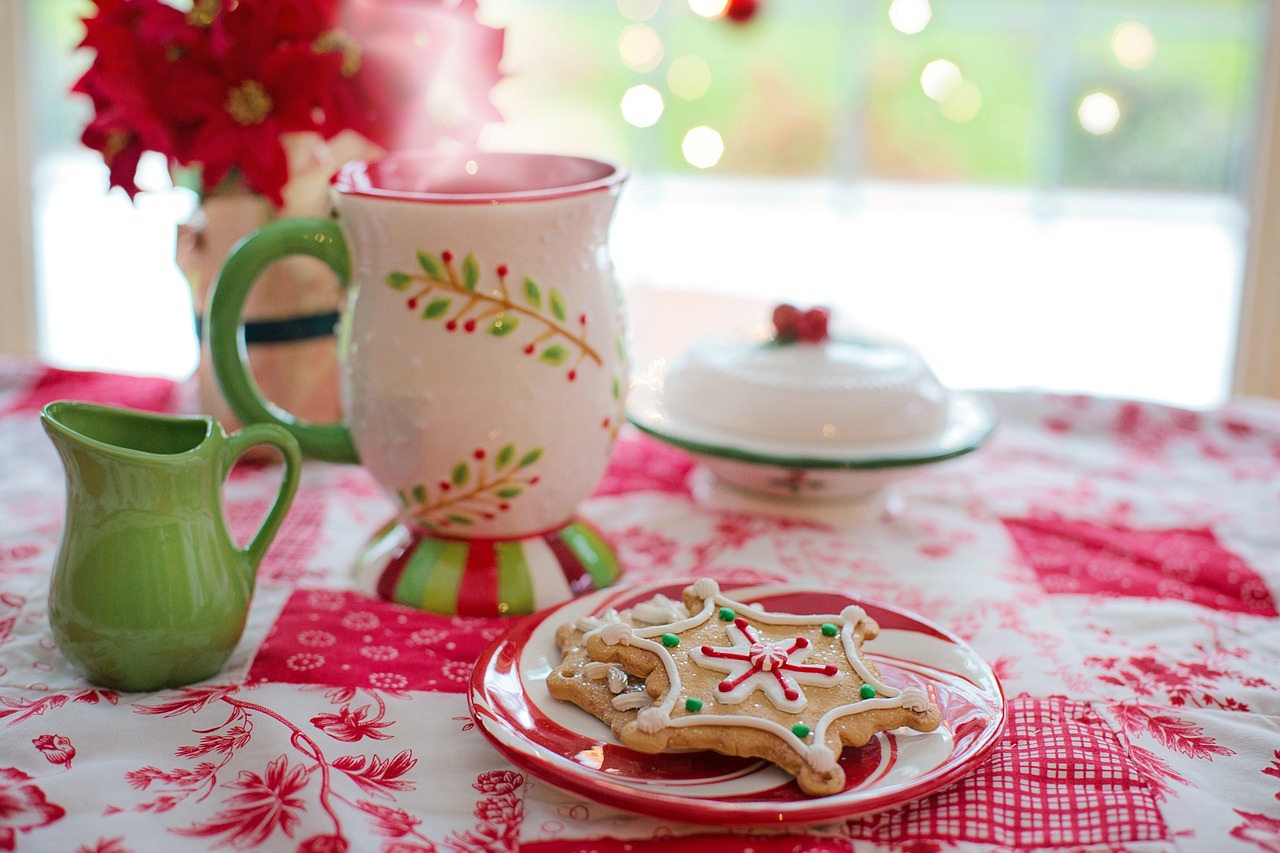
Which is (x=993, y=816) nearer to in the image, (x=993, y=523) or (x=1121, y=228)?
(x=993, y=523)

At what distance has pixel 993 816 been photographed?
0.47 meters

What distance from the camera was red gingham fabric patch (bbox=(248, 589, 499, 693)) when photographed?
58 cm

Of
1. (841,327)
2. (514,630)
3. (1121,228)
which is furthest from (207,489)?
(1121,228)

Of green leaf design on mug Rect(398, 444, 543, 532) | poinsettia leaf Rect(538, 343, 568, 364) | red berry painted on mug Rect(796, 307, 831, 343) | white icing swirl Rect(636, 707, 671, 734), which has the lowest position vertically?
white icing swirl Rect(636, 707, 671, 734)

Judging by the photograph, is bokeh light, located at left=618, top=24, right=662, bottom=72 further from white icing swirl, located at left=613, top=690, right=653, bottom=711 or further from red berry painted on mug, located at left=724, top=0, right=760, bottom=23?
white icing swirl, located at left=613, top=690, right=653, bottom=711

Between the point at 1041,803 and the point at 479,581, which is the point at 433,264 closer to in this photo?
the point at 479,581

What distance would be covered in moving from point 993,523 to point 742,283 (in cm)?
166

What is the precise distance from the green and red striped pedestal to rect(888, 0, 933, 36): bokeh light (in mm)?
1809

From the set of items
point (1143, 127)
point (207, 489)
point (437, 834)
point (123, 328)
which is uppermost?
point (1143, 127)

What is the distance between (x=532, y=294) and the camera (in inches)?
24.7

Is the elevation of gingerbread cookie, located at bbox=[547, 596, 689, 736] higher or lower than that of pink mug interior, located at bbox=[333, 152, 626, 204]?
lower

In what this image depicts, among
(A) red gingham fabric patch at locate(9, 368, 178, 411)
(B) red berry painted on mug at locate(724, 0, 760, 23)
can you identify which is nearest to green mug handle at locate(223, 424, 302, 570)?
(A) red gingham fabric patch at locate(9, 368, 178, 411)

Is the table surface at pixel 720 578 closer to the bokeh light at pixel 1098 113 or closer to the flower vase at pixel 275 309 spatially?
the flower vase at pixel 275 309

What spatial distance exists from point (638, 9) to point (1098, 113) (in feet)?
2.94
